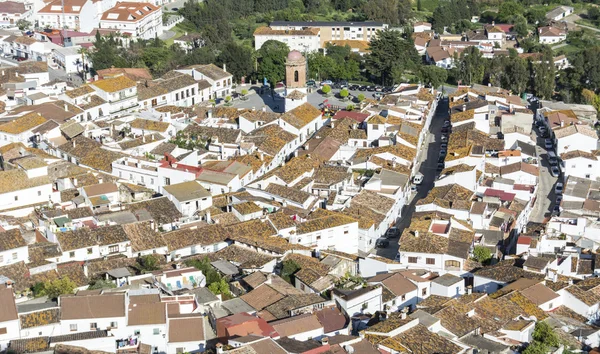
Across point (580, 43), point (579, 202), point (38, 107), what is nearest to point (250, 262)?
point (579, 202)

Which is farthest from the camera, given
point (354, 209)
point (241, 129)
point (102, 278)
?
point (241, 129)

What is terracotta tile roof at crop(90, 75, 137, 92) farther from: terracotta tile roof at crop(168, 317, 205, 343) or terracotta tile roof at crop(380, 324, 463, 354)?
terracotta tile roof at crop(380, 324, 463, 354)

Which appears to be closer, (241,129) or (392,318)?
(392,318)

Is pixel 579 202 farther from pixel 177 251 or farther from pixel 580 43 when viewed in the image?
pixel 580 43

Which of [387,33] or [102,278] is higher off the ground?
[387,33]

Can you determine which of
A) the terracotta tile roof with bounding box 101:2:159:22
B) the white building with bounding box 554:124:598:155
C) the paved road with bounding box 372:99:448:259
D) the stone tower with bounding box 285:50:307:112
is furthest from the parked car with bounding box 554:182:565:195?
the terracotta tile roof with bounding box 101:2:159:22

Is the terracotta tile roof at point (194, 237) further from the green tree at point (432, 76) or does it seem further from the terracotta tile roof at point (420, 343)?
the green tree at point (432, 76)
